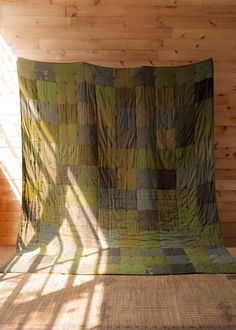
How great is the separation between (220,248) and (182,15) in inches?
72.4

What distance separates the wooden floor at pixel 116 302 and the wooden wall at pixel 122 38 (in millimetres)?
1199

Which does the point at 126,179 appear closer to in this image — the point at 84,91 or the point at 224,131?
the point at 84,91

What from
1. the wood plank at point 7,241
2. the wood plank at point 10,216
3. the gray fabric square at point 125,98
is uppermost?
the gray fabric square at point 125,98

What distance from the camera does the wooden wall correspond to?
3.16 meters

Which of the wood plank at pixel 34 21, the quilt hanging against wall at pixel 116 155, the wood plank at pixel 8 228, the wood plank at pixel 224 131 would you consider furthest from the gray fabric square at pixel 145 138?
the wood plank at pixel 8 228

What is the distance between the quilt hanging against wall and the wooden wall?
0.24 m

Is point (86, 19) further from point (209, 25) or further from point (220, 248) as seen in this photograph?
point (220, 248)

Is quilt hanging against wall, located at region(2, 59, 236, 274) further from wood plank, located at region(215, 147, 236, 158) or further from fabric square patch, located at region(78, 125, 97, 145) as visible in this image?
wood plank, located at region(215, 147, 236, 158)

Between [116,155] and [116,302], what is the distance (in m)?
1.28

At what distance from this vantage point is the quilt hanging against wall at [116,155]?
289 centimetres

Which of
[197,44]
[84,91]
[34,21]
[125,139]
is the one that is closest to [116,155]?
[125,139]

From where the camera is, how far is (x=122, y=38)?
318 cm

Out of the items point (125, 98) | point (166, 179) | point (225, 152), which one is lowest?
point (166, 179)

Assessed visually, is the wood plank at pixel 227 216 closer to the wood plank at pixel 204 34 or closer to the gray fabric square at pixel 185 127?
the gray fabric square at pixel 185 127
